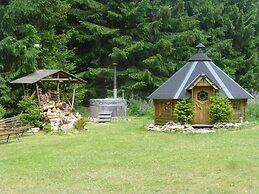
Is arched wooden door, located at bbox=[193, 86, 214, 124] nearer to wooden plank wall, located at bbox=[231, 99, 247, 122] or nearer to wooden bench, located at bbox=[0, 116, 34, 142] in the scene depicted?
wooden plank wall, located at bbox=[231, 99, 247, 122]

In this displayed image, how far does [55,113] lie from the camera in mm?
18484

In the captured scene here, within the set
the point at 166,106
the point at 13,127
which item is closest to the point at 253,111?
the point at 166,106

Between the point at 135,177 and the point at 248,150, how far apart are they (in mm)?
4214

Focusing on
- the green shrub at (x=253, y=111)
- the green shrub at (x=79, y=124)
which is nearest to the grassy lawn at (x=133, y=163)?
the green shrub at (x=79, y=124)

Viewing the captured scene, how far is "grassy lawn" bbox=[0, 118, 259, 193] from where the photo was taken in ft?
27.1

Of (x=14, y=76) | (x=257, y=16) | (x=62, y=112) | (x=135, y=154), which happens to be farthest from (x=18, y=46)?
(x=257, y=16)

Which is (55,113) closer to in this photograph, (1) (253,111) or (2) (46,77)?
(2) (46,77)

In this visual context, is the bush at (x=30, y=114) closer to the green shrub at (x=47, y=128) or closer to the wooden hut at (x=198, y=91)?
the green shrub at (x=47, y=128)

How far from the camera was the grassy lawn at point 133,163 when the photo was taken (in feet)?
27.1

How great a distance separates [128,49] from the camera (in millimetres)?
28234

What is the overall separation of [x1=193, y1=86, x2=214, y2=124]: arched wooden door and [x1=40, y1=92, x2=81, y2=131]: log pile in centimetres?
511

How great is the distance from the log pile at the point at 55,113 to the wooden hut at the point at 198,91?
3857 mm

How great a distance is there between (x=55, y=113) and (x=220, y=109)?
23.1 ft

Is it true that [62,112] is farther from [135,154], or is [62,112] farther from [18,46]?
[135,154]
